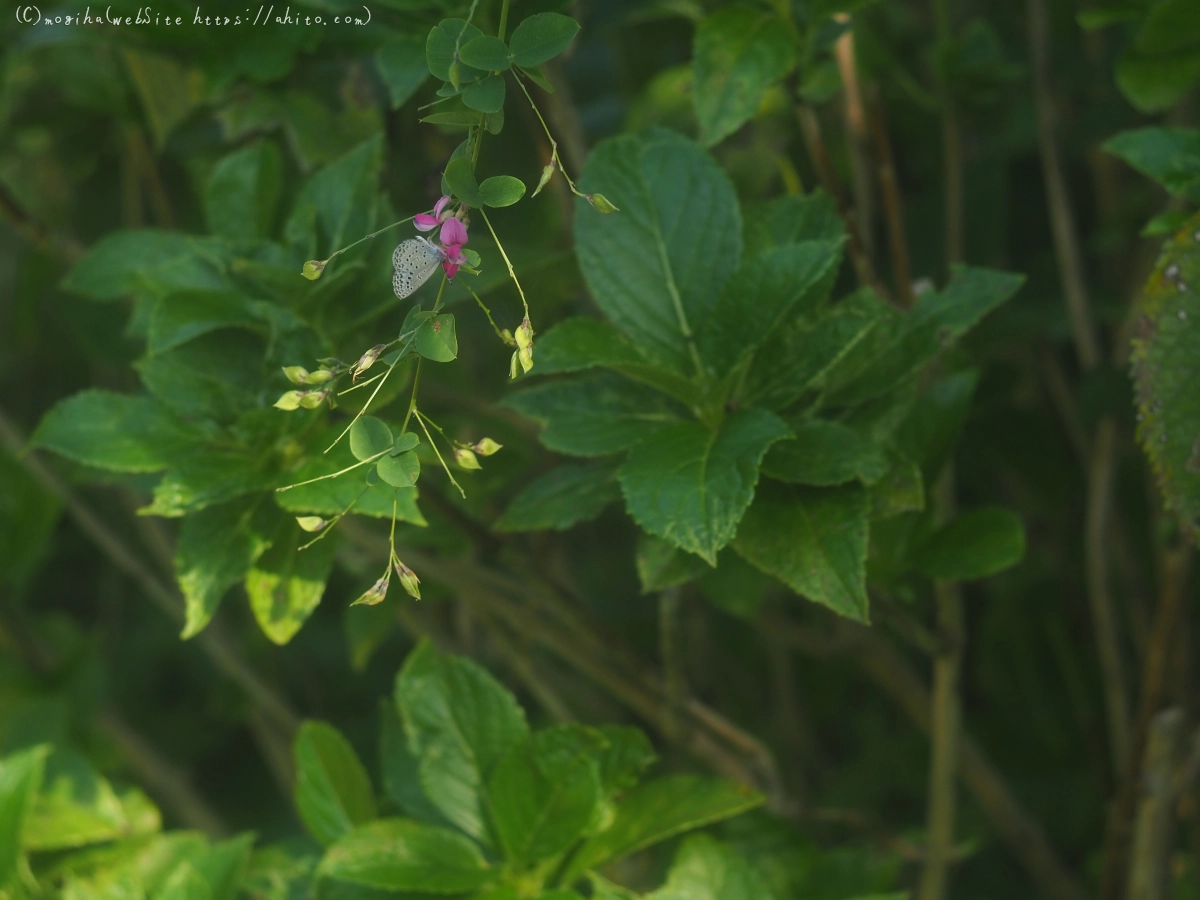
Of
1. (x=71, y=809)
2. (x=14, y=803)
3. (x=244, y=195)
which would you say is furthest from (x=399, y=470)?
(x=71, y=809)

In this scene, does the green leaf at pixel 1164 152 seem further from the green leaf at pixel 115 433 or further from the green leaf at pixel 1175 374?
the green leaf at pixel 115 433

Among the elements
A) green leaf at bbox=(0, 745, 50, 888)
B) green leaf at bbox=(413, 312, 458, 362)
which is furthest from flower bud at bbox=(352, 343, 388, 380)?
green leaf at bbox=(0, 745, 50, 888)

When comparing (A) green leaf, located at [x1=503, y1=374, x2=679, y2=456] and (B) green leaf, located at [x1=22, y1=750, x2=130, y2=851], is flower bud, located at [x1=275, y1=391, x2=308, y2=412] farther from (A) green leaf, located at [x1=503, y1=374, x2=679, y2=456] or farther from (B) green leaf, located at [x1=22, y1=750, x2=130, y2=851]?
(B) green leaf, located at [x1=22, y1=750, x2=130, y2=851]

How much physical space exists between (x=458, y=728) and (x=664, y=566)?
17 cm

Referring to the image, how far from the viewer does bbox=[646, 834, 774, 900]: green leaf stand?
67cm

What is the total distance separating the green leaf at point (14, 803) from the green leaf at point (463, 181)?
21.6 inches

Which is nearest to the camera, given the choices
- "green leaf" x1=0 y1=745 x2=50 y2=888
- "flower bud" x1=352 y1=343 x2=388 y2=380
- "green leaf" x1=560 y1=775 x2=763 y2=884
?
"flower bud" x1=352 y1=343 x2=388 y2=380

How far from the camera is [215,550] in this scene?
0.63 metres

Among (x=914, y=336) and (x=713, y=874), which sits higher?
(x=914, y=336)

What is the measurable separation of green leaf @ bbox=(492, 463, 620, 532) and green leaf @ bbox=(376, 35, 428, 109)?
0.22m

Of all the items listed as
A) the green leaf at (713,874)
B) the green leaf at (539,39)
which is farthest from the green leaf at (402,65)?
→ the green leaf at (713,874)

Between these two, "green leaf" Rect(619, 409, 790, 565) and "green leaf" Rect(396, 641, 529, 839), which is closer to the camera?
"green leaf" Rect(619, 409, 790, 565)

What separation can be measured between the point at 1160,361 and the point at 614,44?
665mm

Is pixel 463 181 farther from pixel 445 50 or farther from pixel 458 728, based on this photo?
pixel 458 728
